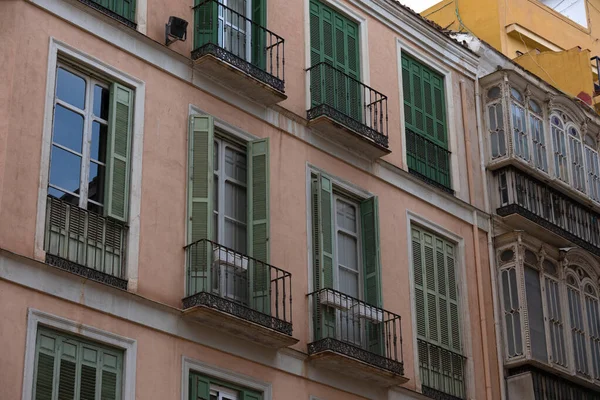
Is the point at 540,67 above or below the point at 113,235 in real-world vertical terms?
above

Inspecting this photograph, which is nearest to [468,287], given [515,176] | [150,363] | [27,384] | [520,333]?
[520,333]

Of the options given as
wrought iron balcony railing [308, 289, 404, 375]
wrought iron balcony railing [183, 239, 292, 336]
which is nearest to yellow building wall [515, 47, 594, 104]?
wrought iron balcony railing [308, 289, 404, 375]

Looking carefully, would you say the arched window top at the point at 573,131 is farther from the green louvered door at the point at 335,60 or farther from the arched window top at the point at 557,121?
the green louvered door at the point at 335,60

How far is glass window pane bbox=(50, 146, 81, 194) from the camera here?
1506 cm

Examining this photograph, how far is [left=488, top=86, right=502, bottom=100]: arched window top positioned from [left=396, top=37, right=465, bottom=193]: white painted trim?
730mm

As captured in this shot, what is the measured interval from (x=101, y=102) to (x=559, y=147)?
992 cm

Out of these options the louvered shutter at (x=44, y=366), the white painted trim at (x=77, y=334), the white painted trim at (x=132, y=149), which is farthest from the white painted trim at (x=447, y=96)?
the louvered shutter at (x=44, y=366)

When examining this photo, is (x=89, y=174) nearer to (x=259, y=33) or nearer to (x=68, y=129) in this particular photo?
(x=68, y=129)

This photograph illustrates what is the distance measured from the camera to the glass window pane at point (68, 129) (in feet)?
50.2

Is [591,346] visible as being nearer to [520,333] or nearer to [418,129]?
[520,333]

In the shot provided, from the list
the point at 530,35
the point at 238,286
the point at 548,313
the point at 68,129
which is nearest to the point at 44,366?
the point at 68,129

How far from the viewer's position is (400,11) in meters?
21.3

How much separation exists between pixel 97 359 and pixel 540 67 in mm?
15853

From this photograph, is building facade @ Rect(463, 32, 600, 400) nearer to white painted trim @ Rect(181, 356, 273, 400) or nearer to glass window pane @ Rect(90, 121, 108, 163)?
white painted trim @ Rect(181, 356, 273, 400)
